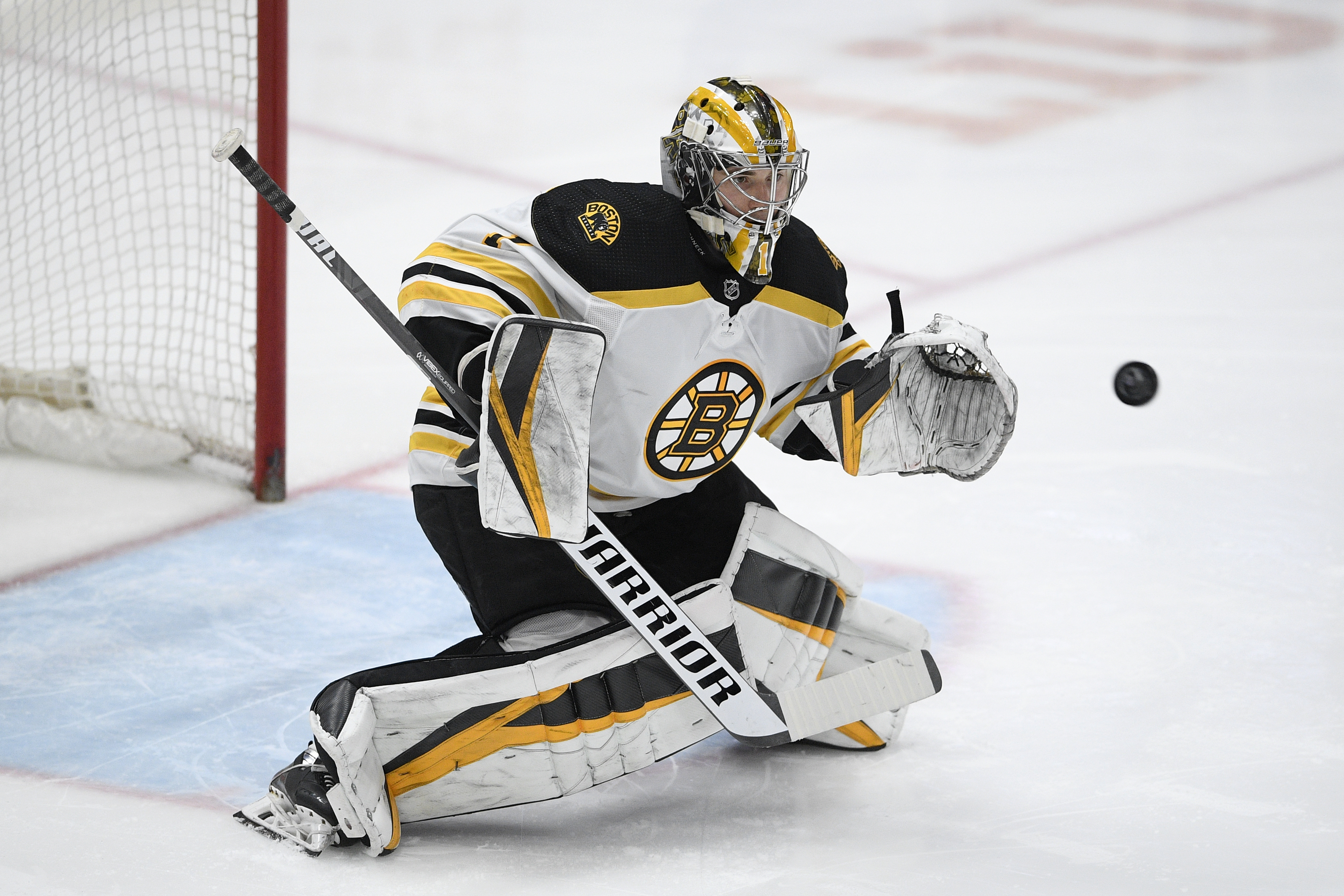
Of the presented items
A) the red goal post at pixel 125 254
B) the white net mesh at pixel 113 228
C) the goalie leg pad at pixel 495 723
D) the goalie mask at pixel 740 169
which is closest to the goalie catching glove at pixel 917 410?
the goalie mask at pixel 740 169

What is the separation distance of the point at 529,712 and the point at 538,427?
388 millimetres

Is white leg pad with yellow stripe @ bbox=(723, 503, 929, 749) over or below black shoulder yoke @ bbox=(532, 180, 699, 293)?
below

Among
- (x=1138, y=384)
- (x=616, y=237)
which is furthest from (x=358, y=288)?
(x=1138, y=384)

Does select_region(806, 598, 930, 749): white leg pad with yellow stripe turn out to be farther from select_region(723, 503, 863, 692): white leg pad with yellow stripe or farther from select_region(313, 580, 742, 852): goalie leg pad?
select_region(313, 580, 742, 852): goalie leg pad

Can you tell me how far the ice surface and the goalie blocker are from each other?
72mm

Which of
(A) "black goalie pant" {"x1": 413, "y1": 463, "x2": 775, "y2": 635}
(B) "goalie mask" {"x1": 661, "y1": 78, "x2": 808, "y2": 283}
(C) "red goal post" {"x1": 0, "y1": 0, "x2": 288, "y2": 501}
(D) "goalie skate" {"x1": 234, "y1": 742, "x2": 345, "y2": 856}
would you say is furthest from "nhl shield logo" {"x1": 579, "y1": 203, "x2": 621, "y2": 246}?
(C) "red goal post" {"x1": 0, "y1": 0, "x2": 288, "y2": 501}

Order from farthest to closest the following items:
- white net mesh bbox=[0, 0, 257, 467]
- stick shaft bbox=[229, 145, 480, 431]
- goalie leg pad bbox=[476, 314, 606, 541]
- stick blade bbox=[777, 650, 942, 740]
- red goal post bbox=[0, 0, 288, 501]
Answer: white net mesh bbox=[0, 0, 257, 467], red goal post bbox=[0, 0, 288, 501], stick blade bbox=[777, 650, 942, 740], stick shaft bbox=[229, 145, 480, 431], goalie leg pad bbox=[476, 314, 606, 541]

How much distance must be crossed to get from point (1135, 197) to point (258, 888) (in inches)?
178

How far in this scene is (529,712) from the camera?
2062mm

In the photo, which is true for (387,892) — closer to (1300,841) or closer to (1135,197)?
(1300,841)

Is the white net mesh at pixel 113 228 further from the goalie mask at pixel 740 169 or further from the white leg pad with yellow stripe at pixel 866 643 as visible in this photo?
the white leg pad with yellow stripe at pixel 866 643

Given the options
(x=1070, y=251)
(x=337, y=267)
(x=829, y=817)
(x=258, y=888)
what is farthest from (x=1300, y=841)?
(x=1070, y=251)

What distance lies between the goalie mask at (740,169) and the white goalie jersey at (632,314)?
0.04 meters

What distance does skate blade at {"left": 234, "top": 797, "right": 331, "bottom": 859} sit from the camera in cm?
204
